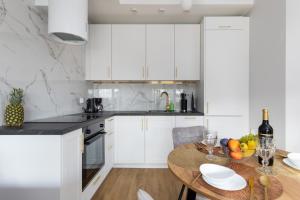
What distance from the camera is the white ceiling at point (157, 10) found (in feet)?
8.83

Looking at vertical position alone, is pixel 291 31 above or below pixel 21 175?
above

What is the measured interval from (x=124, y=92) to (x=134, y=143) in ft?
3.36

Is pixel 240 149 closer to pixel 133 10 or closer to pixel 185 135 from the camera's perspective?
pixel 185 135

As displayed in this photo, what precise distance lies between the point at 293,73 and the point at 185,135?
131cm

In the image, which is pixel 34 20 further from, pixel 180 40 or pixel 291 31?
pixel 291 31

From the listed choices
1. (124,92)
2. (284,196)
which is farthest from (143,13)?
(284,196)

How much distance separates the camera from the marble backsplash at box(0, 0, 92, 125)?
1.81 metres

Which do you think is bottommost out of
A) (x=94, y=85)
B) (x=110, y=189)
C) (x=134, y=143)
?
(x=110, y=189)

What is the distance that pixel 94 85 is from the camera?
3746 millimetres

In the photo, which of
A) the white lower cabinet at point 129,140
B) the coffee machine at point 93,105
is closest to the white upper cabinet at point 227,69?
the white lower cabinet at point 129,140

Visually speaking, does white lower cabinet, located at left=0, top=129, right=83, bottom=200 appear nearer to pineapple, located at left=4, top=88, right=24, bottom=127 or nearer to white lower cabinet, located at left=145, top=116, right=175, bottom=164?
pineapple, located at left=4, top=88, right=24, bottom=127

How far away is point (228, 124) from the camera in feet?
9.88

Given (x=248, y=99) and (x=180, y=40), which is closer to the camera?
(x=248, y=99)

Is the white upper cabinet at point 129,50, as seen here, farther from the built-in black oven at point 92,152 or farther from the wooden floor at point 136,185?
the wooden floor at point 136,185
